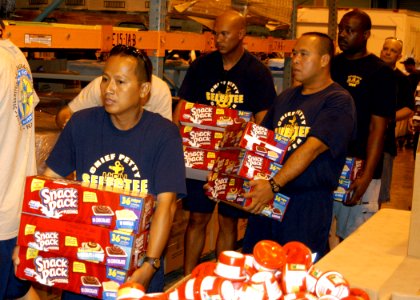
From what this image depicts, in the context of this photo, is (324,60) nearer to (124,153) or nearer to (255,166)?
(255,166)

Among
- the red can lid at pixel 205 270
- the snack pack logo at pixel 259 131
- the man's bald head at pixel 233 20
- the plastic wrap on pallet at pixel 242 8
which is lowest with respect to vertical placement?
the red can lid at pixel 205 270

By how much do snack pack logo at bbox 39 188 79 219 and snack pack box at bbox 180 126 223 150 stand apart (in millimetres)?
2138

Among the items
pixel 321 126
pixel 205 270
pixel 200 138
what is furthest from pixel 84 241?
pixel 200 138

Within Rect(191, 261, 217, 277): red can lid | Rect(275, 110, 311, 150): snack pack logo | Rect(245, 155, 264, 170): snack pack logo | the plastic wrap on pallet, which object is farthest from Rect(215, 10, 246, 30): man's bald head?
Rect(191, 261, 217, 277): red can lid

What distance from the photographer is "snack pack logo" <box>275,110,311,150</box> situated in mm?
4137

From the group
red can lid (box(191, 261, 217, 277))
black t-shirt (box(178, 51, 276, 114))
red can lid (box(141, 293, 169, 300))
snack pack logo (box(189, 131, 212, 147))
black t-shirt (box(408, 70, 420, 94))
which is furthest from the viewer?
black t-shirt (box(408, 70, 420, 94))

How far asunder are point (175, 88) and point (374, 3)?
930 inches

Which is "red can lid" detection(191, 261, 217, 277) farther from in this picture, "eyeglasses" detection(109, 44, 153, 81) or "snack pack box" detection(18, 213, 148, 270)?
"eyeglasses" detection(109, 44, 153, 81)

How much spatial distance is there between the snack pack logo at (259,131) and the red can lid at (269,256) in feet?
6.43

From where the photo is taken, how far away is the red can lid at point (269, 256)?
6.76 feet

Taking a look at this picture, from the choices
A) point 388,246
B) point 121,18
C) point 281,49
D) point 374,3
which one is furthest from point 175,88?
point 374,3

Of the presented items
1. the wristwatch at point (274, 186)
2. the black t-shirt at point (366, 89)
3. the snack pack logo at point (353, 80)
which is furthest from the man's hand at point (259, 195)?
the snack pack logo at point (353, 80)

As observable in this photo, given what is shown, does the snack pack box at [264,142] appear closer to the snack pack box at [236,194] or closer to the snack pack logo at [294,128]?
the snack pack logo at [294,128]

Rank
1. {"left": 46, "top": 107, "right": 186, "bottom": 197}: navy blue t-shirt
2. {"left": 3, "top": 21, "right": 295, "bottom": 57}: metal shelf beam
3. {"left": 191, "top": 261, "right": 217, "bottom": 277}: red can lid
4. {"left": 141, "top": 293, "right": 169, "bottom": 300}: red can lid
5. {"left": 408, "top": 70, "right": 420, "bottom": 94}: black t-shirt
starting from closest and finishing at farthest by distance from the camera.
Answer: {"left": 141, "top": 293, "right": 169, "bottom": 300}: red can lid, {"left": 191, "top": 261, "right": 217, "bottom": 277}: red can lid, {"left": 46, "top": 107, "right": 186, "bottom": 197}: navy blue t-shirt, {"left": 3, "top": 21, "right": 295, "bottom": 57}: metal shelf beam, {"left": 408, "top": 70, "right": 420, "bottom": 94}: black t-shirt
